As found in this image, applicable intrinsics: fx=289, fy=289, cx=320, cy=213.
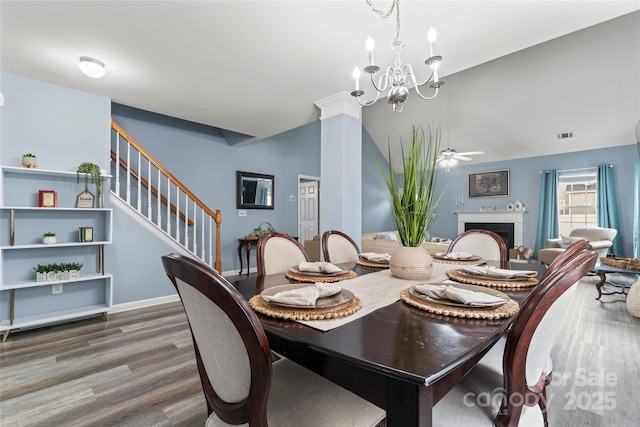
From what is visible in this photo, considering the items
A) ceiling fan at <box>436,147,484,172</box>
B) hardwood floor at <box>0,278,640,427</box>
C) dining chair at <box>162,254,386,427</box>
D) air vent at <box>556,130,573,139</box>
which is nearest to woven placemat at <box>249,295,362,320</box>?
dining chair at <box>162,254,386,427</box>

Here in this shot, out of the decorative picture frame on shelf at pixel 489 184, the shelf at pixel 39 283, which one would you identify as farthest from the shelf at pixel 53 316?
the decorative picture frame on shelf at pixel 489 184

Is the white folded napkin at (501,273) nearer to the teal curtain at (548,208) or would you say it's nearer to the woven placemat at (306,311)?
the woven placemat at (306,311)

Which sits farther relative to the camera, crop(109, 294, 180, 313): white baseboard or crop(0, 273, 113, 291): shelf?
crop(109, 294, 180, 313): white baseboard

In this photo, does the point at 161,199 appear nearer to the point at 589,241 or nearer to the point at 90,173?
the point at 90,173

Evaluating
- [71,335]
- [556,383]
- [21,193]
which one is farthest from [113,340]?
[556,383]

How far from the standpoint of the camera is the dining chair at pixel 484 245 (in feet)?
7.05

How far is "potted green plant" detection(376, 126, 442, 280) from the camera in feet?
4.12

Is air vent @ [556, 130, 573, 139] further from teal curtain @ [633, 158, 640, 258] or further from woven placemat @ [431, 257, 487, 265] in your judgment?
woven placemat @ [431, 257, 487, 265]

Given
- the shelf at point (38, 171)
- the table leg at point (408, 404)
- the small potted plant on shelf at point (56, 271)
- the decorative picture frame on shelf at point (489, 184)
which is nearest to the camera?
the table leg at point (408, 404)

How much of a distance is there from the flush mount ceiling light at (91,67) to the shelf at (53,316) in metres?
2.16

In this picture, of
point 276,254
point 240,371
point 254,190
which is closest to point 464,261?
point 276,254

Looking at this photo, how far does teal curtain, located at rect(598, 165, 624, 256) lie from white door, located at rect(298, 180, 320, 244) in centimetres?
554

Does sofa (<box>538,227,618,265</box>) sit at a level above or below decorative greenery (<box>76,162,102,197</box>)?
below

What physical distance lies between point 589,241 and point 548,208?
1384mm
